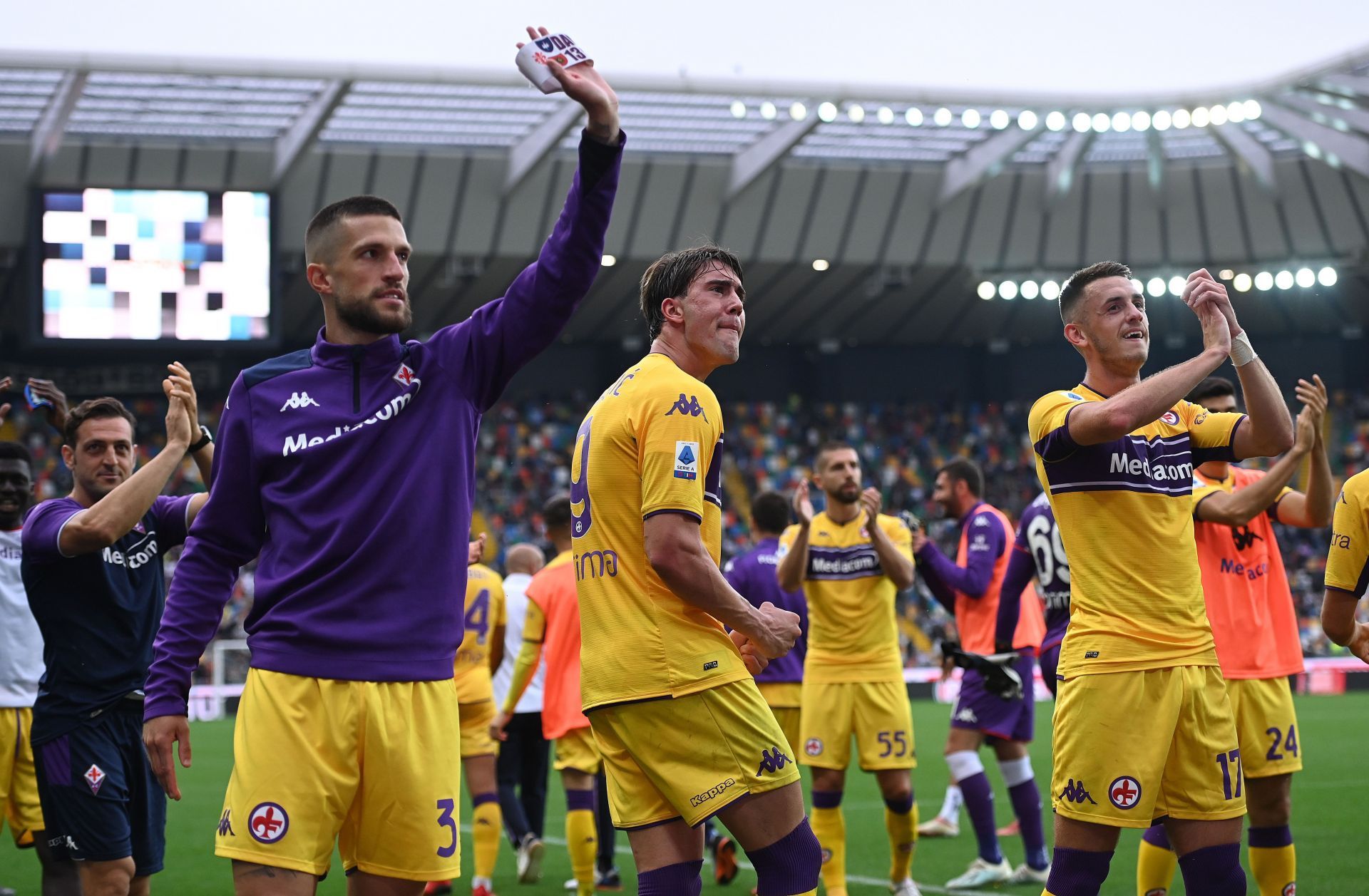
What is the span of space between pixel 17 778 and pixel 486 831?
278 centimetres

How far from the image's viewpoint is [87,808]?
17.2 feet

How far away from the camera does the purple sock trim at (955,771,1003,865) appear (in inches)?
328

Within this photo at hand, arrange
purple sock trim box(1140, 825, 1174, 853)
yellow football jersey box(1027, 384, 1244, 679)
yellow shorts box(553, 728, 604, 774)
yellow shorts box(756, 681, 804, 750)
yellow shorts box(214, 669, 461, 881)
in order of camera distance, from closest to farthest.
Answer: yellow shorts box(214, 669, 461, 881), yellow football jersey box(1027, 384, 1244, 679), purple sock trim box(1140, 825, 1174, 853), yellow shorts box(553, 728, 604, 774), yellow shorts box(756, 681, 804, 750)

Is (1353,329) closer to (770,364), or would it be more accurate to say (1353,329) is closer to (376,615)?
(770,364)

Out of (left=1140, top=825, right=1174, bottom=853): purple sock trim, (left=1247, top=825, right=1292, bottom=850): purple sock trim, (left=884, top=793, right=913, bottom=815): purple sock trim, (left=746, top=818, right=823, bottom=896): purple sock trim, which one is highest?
(left=746, top=818, right=823, bottom=896): purple sock trim

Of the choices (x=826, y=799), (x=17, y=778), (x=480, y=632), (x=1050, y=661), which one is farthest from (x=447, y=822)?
(x=480, y=632)

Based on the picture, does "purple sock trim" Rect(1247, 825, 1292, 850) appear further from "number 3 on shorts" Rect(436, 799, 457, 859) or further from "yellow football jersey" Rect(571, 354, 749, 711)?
"number 3 on shorts" Rect(436, 799, 457, 859)

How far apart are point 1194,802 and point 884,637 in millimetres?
3658

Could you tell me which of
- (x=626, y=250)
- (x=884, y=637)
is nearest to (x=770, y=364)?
(x=626, y=250)

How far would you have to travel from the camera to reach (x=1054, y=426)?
4.65 m

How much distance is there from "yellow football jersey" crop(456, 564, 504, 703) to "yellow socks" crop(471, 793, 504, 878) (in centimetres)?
89

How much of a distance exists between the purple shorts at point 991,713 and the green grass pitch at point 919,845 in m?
0.89

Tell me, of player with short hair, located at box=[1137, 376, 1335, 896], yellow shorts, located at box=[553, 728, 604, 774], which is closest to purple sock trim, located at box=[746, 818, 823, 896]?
player with short hair, located at box=[1137, 376, 1335, 896]

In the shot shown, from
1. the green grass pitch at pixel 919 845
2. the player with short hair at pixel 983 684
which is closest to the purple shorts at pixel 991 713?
the player with short hair at pixel 983 684
